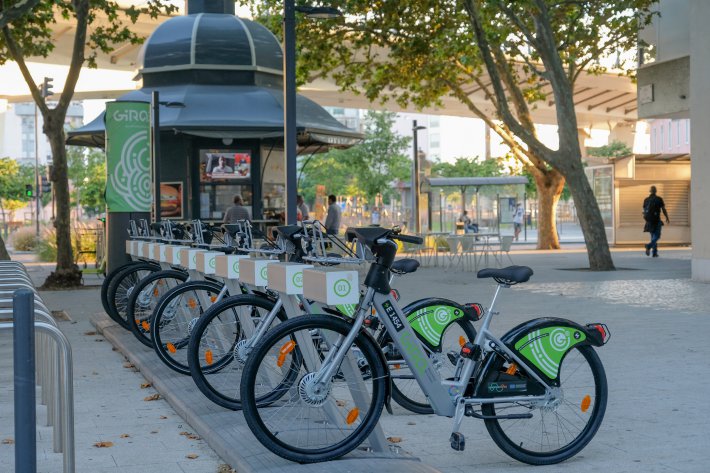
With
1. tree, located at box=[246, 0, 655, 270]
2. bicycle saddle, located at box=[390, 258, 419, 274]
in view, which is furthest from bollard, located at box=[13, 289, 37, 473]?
tree, located at box=[246, 0, 655, 270]

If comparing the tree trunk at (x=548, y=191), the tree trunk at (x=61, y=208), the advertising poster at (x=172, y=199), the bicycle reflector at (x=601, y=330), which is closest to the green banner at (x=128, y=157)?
the tree trunk at (x=61, y=208)

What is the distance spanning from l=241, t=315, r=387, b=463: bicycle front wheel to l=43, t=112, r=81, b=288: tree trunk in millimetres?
15009

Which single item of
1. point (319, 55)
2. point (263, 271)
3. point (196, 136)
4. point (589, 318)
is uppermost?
point (319, 55)

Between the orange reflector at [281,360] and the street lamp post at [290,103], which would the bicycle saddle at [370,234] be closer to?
the orange reflector at [281,360]

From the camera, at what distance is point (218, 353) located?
7320 millimetres

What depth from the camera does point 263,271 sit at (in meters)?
6.97

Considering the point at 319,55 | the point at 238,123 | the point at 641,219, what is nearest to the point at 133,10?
the point at 238,123

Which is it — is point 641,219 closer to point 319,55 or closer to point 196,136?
point 319,55

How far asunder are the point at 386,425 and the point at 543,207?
88.9ft

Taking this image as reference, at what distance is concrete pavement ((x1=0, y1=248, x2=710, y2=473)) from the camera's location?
586cm

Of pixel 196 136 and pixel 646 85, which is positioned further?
pixel 196 136

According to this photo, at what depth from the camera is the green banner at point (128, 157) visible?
14930 mm

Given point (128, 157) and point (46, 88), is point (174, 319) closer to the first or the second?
point (128, 157)

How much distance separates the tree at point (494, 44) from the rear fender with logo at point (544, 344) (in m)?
14.9
